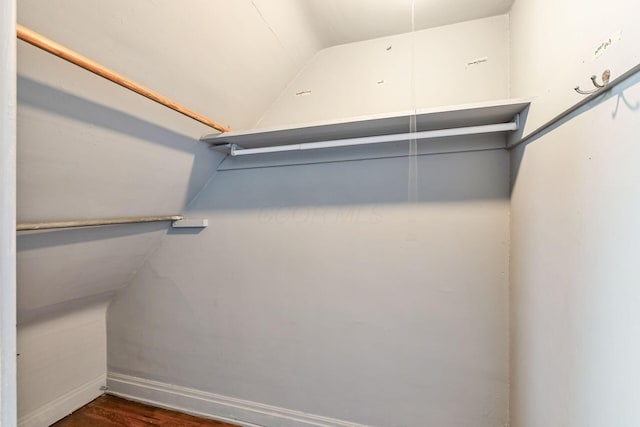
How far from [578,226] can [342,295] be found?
3.93 ft

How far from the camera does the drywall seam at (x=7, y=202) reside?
0.51 metres

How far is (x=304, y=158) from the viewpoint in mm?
1771

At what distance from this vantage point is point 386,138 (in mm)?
1454

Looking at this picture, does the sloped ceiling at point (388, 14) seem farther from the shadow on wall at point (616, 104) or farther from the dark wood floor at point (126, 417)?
the dark wood floor at point (126, 417)

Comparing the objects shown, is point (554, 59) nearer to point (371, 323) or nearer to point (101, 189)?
point (371, 323)

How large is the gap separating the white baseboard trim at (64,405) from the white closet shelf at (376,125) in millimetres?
2094

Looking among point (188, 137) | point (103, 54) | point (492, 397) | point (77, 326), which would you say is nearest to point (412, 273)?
point (492, 397)

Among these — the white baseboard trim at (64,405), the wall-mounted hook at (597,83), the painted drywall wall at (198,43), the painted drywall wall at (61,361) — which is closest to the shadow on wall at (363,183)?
the painted drywall wall at (198,43)

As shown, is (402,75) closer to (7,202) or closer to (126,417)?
(7,202)

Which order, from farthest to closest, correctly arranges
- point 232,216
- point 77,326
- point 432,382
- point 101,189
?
point 77,326
point 232,216
point 432,382
point 101,189

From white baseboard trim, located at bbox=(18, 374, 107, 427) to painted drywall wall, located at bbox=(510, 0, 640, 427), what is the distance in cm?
286

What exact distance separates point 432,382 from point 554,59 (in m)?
1.64

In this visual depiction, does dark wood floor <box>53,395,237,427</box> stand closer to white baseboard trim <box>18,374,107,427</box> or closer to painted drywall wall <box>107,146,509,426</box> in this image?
white baseboard trim <box>18,374,107,427</box>

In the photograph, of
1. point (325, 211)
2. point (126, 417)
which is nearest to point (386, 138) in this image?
point (325, 211)
